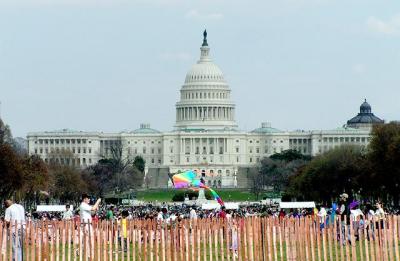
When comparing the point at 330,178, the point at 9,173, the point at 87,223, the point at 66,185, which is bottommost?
the point at 87,223

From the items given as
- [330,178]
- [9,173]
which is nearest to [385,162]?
[9,173]

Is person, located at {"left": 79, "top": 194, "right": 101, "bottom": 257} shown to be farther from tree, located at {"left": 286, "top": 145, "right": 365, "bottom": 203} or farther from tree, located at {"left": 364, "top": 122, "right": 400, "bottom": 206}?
tree, located at {"left": 286, "top": 145, "right": 365, "bottom": 203}

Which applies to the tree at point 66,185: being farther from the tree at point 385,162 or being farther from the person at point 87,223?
the person at point 87,223

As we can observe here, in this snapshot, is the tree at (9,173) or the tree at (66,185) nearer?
the tree at (9,173)

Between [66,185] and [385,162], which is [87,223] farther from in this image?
[66,185]

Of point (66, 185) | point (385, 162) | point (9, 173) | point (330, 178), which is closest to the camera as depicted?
point (9, 173)

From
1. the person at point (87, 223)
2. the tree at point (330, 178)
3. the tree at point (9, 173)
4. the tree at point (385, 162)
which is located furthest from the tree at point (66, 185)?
the person at point (87, 223)

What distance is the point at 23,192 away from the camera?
10550cm

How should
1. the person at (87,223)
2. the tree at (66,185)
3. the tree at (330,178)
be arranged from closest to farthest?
1. the person at (87,223)
2. the tree at (330,178)
3. the tree at (66,185)

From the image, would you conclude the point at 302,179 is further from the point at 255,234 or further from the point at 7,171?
the point at 255,234

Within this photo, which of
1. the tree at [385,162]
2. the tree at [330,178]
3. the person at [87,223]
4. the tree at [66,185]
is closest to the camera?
the person at [87,223]

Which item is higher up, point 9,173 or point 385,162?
point 385,162

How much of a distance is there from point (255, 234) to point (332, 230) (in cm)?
207

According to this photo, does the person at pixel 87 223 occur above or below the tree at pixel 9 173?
below
